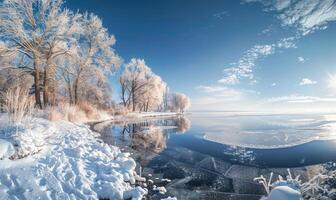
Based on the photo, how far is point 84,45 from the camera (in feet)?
72.5

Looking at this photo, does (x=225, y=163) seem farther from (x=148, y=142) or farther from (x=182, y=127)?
(x=182, y=127)

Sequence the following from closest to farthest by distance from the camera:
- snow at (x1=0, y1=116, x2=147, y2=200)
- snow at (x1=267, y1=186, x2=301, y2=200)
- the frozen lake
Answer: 1. snow at (x1=267, y1=186, x2=301, y2=200)
2. snow at (x1=0, y1=116, x2=147, y2=200)
3. the frozen lake

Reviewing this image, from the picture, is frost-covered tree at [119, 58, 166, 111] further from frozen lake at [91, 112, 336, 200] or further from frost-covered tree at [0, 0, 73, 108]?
frozen lake at [91, 112, 336, 200]

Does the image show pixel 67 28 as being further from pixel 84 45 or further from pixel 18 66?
pixel 84 45

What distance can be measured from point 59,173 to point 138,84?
35293 millimetres

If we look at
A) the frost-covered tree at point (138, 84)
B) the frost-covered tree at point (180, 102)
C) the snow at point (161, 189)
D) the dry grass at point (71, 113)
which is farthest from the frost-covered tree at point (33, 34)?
the frost-covered tree at point (180, 102)

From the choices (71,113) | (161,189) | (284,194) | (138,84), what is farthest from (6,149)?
(138,84)

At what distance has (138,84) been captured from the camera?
39.4 m

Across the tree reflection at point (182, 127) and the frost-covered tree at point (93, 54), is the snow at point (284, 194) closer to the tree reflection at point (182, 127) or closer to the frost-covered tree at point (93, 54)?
the tree reflection at point (182, 127)

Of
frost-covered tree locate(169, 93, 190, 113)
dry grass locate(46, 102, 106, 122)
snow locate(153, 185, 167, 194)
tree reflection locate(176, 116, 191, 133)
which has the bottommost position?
snow locate(153, 185, 167, 194)

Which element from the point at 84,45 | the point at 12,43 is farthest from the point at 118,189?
the point at 84,45

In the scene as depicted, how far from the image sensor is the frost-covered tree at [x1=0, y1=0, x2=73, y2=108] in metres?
14.1

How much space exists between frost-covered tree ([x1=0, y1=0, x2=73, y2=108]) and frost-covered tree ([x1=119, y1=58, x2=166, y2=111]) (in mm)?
21961

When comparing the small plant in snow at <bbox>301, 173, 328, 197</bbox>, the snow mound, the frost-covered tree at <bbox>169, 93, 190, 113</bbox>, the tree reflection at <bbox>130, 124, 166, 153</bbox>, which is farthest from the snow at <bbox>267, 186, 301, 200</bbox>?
the frost-covered tree at <bbox>169, 93, 190, 113</bbox>
